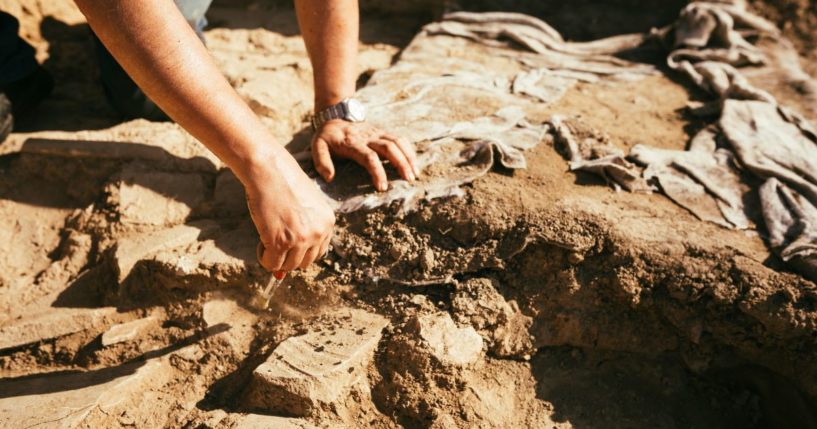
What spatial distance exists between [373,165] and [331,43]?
439mm

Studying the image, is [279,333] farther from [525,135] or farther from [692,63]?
[692,63]

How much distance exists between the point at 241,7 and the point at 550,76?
1.77 metres

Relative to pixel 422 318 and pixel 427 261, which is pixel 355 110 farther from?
pixel 422 318

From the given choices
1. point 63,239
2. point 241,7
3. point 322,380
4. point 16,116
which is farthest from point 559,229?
point 241,7

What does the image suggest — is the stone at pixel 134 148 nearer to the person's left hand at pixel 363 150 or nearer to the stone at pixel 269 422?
the person's left hand at pixel 363 150

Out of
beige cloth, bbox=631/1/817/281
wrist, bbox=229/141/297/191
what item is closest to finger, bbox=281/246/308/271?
wrist, bbox=229/141/297/191

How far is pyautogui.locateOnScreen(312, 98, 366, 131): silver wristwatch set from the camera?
204cm

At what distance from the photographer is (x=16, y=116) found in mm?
2484

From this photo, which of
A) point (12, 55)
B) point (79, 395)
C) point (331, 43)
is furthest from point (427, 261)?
point (12, 55)

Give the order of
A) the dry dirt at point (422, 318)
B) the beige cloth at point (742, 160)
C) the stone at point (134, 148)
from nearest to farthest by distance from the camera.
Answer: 1. the dry dirt at point (422, 318)
2. the beige cloth at point (742, 160)
3. the stone at point (134, 148)

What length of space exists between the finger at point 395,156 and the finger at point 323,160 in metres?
0.14

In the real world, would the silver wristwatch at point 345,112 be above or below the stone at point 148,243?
above

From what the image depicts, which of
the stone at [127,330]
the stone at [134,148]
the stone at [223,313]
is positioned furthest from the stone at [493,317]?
the stone at [134,148]

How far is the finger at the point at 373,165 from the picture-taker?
6.27 feet
